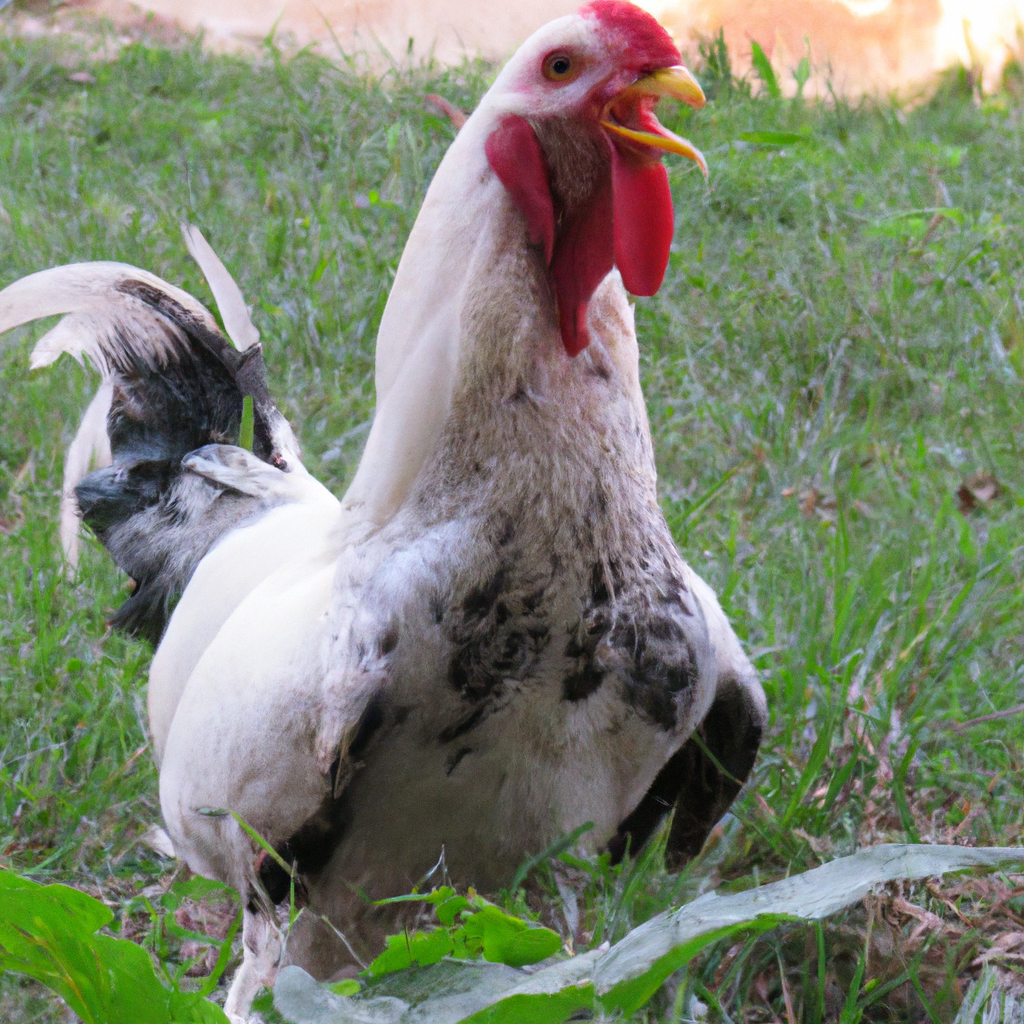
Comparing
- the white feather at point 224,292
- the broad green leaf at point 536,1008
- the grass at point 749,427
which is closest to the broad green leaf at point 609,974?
the broad green leaf at point 536,1008

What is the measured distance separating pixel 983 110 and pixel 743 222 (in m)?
2.10

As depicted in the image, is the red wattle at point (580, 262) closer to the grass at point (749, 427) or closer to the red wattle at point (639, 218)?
the red wattle at point (639, 218)

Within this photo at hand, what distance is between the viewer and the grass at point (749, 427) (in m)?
2.28

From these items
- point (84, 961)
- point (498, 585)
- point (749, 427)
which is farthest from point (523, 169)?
point (749, 427)

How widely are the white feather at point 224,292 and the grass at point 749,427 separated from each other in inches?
35.1

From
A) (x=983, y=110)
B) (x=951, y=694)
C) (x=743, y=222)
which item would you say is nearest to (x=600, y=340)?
(x=951, y=694)

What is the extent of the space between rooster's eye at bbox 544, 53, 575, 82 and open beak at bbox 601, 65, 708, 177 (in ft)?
0.26

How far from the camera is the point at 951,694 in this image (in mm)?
2805

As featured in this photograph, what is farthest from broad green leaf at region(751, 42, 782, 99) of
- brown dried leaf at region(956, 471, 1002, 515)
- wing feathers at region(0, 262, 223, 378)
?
wing feathers at region(0, 262, 223, 378)

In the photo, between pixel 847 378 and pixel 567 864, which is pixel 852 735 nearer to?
pixel 567 864

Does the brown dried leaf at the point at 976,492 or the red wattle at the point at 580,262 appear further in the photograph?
the brown dried leaf at the point at 976,492

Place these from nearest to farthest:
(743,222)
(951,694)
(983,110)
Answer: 1. (951,694)
2. (743,222)
3. (983,110)

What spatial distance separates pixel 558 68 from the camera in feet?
5.61

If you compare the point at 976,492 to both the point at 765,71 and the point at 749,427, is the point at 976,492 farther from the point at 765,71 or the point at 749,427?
the point at 765,71
